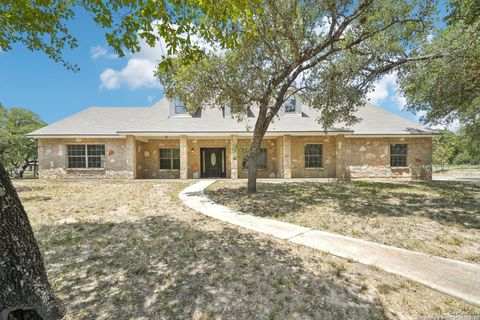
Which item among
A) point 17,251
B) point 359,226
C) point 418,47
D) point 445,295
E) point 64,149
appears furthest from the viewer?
point 64,149

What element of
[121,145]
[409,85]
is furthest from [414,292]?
[121,145]

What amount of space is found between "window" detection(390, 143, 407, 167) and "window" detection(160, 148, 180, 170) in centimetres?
1441

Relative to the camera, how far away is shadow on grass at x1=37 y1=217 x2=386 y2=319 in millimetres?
2461

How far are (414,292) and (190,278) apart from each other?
2.76 meters

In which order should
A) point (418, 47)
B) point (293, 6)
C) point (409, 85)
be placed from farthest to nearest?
point (409, 85)
point (418, 47)
point (293, 6)

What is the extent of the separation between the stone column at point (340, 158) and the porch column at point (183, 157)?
9696mm

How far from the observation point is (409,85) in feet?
33.9

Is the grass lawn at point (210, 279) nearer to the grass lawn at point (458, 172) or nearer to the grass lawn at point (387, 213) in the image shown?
the grass lawn at point (387, 213)

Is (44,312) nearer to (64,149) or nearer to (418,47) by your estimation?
(418,47)

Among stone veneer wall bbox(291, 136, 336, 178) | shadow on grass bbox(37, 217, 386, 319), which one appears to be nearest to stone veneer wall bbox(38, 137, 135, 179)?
stone veneer wall bbox(291, 136, 336, 178)

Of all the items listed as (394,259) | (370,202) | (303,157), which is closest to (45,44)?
A: (394,259)

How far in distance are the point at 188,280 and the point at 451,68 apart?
10.5m

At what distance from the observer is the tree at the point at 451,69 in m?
6.55

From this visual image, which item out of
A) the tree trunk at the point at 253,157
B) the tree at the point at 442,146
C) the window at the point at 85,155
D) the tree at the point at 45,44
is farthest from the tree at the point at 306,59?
the tree at the point at 442,146
